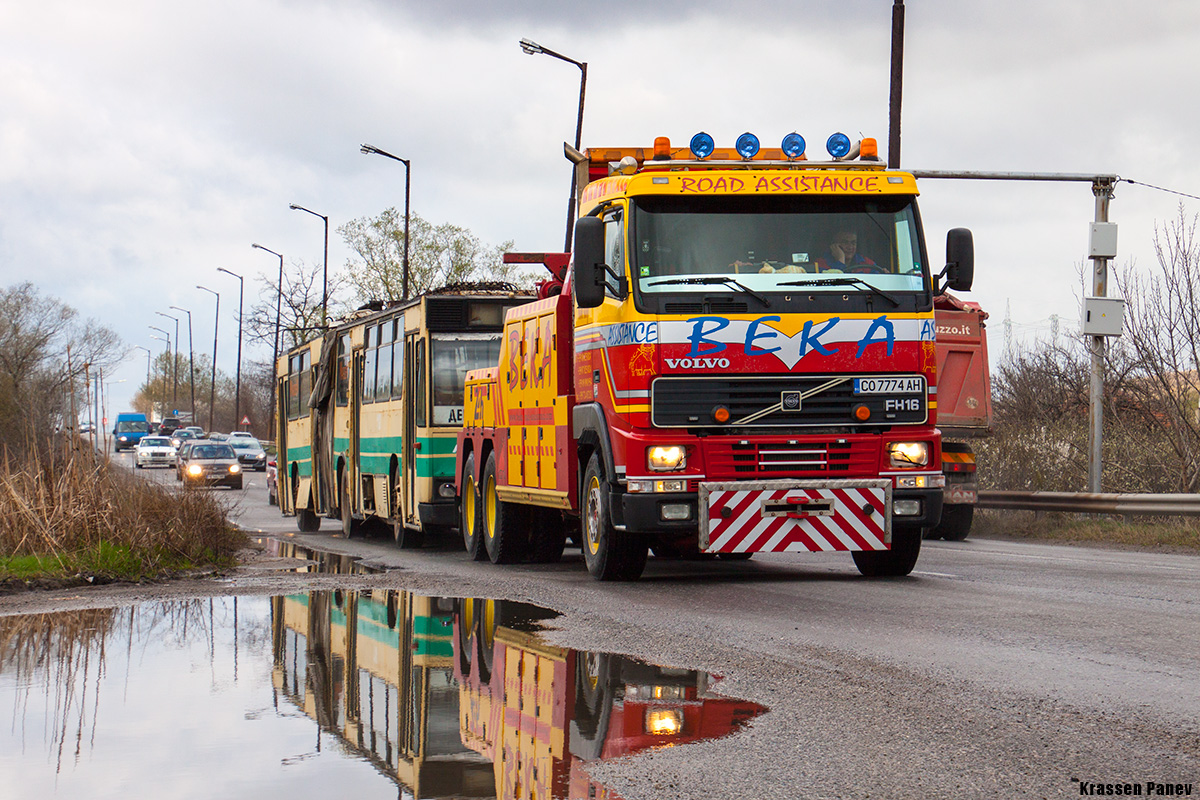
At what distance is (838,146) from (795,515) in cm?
343

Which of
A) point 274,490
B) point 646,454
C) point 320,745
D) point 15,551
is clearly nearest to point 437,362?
point 15,551

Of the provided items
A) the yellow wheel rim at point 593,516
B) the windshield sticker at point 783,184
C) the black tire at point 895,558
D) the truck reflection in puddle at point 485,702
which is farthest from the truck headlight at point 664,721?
the windshield sticker at point 783,184

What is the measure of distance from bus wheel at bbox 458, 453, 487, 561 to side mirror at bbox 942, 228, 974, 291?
6646 mm

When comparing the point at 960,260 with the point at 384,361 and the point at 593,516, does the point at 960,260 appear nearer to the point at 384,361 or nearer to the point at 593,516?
the point at 593,516

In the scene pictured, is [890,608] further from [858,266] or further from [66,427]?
[66,427]

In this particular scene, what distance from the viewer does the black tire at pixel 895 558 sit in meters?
12.6

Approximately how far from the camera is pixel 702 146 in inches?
512

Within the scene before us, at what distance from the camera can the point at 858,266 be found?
39.4 feet

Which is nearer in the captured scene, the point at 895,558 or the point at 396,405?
the point at 895,558

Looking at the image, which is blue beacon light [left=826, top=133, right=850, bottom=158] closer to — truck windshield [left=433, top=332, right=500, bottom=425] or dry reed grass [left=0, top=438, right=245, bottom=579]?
truck windshield [left=433, top=332, right=500, bottom=425]

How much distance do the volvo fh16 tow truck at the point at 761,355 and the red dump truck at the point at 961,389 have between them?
7558 millimetres

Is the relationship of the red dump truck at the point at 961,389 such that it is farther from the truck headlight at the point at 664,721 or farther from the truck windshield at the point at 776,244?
the truck headlight at the point at 664,721

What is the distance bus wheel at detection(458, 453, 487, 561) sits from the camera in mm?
16859

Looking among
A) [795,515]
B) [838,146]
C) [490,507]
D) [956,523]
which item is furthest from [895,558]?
[956,523]
